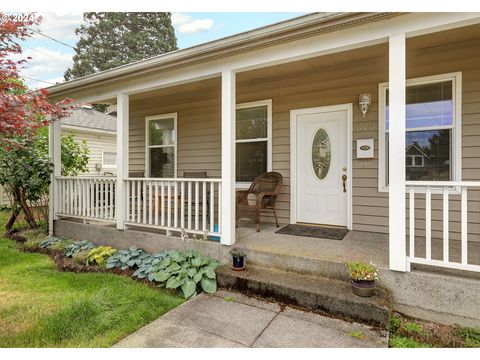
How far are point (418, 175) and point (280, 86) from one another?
2.55 metres

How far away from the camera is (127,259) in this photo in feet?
13.2

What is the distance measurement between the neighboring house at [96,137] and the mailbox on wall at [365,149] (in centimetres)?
1000

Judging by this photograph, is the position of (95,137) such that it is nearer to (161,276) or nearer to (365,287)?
(161,276)

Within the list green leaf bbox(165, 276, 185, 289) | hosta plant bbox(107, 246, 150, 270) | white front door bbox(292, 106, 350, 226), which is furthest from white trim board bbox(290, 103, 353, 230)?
hosta plant bbox(107, 246, 150, 270)

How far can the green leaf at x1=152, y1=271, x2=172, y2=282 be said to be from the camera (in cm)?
334

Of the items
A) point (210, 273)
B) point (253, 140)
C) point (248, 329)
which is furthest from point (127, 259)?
point (253, 140)

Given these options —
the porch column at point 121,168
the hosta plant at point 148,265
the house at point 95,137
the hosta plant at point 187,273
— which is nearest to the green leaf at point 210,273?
the hosta plant at point 187,273

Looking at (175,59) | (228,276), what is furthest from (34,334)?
(175,59)

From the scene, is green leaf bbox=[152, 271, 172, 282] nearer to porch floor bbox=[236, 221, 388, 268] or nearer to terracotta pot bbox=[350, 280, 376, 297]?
porch floor bbox=[236, 221, 388, 268]

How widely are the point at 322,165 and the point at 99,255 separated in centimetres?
368

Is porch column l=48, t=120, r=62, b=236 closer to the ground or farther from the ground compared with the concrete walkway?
farther from the ground

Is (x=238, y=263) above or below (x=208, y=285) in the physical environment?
above

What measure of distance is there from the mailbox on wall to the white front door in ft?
0.73

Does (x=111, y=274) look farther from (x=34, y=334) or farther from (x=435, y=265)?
(x=435, y=265)
